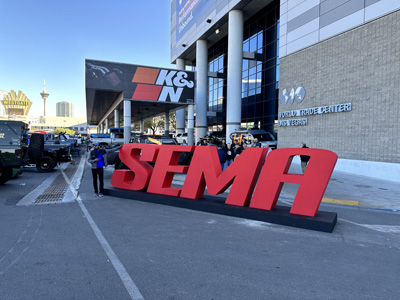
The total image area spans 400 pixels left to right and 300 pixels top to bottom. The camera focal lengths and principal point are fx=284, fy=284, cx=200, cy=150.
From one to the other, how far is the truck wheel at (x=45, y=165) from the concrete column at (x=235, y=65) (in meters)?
18.3

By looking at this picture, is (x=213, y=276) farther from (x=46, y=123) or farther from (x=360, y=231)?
(x=46, y=123)

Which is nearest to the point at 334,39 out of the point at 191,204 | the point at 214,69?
the point at 191,204

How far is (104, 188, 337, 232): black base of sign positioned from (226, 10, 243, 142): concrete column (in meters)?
21.7

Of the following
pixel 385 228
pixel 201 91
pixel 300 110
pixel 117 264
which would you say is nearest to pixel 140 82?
pixel 201 91

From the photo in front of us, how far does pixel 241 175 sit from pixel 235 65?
77.7 ft

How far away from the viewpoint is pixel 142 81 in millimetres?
29109

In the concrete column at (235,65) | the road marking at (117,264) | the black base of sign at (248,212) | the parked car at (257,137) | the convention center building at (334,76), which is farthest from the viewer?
the concrete column at (235,65)

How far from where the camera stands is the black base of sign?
589 centimetres

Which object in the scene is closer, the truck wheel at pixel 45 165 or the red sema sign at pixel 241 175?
the red sema sign at pixel 241 175

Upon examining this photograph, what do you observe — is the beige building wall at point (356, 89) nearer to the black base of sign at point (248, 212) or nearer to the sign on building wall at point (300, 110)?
the sign on building wall at point (300, 110)

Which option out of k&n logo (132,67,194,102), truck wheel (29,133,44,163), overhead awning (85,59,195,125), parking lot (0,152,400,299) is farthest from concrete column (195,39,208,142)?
parking lot (0,152,400,299)

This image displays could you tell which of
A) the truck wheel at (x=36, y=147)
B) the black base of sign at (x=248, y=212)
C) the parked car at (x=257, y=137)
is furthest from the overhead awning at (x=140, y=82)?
the black base of sign at (x=248, y=212)

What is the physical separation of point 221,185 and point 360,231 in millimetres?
3195

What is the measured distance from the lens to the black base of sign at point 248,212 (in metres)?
5.89
